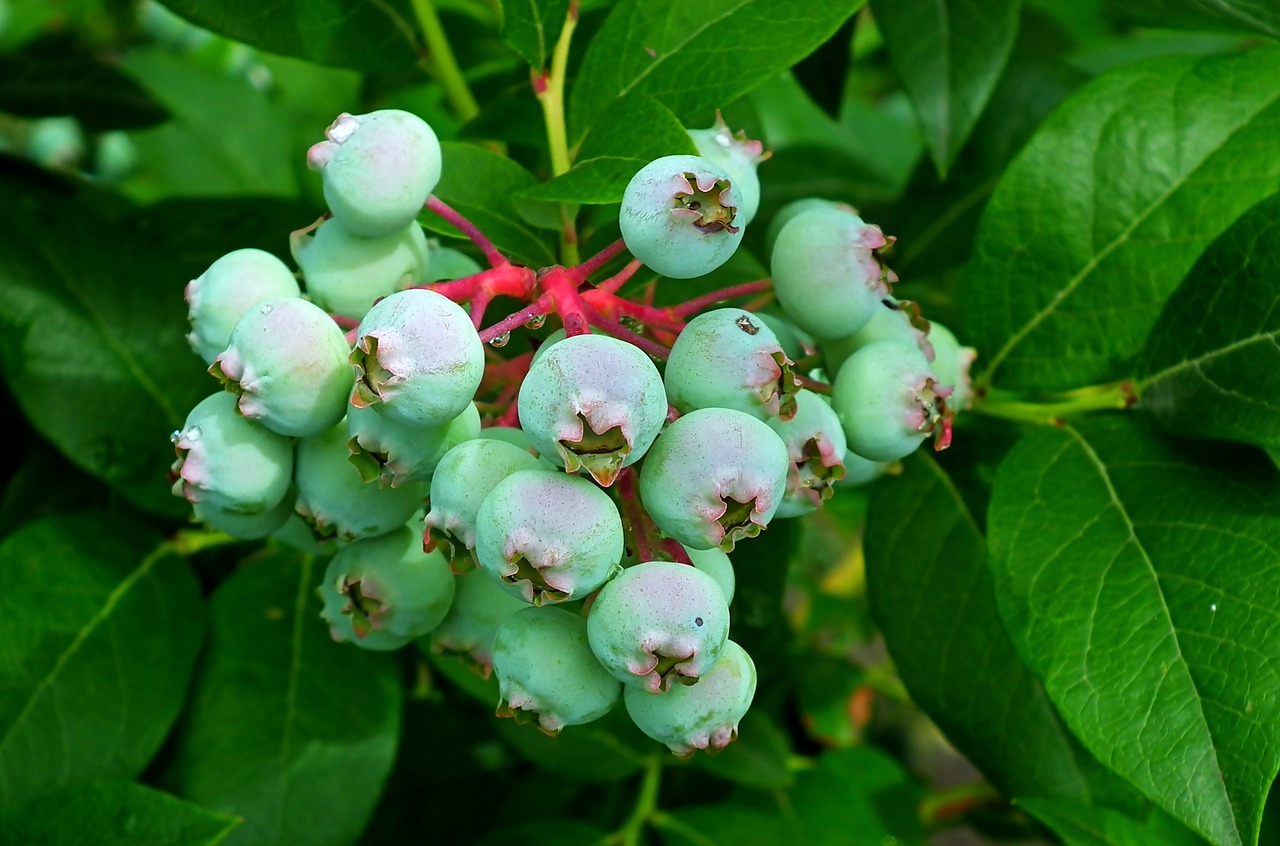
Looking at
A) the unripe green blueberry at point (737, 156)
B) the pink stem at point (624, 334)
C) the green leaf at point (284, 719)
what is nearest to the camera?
the pink stem at point (624, 334)

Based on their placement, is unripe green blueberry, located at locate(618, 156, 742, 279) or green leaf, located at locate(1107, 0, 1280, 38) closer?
unripe green blueberry, located at locate(618, 156, 742, 279)

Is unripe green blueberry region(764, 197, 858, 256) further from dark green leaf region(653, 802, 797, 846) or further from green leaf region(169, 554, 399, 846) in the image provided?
dark green leaf region(653, 802, 797, 846)

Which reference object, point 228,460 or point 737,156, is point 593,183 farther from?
point 228,460

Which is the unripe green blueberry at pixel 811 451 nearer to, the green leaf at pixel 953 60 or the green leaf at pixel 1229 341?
the green leaf at pixel 1229 341

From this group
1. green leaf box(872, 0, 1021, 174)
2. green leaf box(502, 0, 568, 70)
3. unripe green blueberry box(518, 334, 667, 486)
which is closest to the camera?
unripe green blueberry box(518, 334, 667, 486)

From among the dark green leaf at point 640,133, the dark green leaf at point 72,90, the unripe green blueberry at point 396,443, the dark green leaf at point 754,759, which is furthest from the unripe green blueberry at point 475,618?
the dark green leaf at point 72,90

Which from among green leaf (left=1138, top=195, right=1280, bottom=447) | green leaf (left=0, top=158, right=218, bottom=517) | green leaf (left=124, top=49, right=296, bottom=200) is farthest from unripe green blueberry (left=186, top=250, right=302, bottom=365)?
green leaf (left=124, top=49, right=296, bottom=200)
